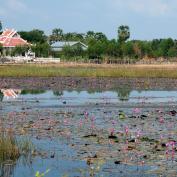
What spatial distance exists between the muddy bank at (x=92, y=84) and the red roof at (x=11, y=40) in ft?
218

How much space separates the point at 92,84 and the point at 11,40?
76.4 metres

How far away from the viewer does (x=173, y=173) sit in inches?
444

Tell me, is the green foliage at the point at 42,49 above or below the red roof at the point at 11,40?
below

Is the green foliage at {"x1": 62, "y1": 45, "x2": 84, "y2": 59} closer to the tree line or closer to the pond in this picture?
the tree line

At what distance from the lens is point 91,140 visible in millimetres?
15570

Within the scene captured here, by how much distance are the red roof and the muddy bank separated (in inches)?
2613

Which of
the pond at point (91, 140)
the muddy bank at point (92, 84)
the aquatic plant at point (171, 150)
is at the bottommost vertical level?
the muddy bank at point (92, 84)

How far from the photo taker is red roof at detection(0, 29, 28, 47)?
4670 inches

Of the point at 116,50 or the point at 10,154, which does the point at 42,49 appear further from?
the point at 10,154

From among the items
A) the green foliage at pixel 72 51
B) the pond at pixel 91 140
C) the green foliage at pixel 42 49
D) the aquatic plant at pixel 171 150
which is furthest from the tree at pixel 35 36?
the aquatic plant at pixel 171 150

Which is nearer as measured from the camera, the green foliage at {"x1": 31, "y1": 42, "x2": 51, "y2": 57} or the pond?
the pond

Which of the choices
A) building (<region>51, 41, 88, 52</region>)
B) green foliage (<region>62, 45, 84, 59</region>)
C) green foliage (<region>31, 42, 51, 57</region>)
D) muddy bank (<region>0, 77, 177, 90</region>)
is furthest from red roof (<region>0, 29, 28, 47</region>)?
muddy bank (<region>0, 77, 177, 90</region>)

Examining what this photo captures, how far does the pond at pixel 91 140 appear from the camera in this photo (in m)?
12.0

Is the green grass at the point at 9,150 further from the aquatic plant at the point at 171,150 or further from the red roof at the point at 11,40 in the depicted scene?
the red roof at the point at 11,40
